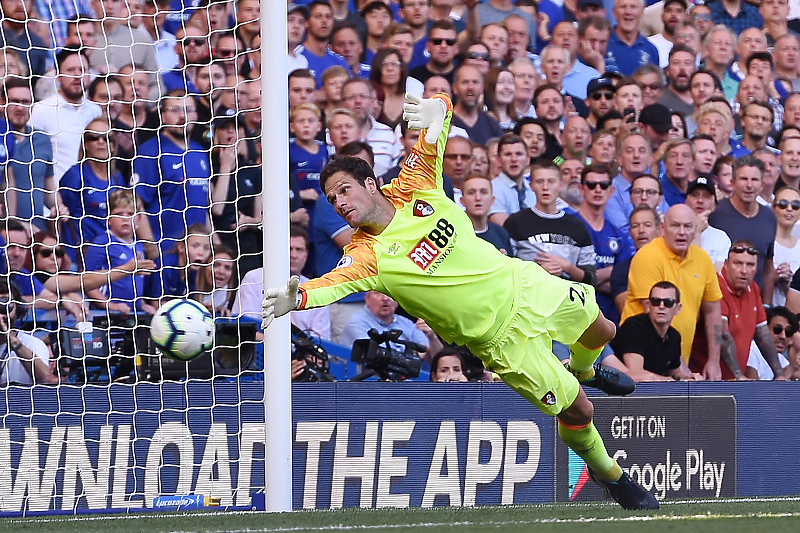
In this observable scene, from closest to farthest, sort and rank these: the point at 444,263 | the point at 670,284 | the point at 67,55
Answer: the point at 444,263, the point at 67,55, the point at 670,284

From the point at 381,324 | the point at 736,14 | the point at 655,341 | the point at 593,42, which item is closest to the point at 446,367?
the point at 381,324

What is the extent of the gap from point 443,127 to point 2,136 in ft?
12.6

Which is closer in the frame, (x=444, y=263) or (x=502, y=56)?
(x=444, y=263)

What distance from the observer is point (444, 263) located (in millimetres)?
5391

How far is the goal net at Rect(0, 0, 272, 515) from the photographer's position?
7.08 m

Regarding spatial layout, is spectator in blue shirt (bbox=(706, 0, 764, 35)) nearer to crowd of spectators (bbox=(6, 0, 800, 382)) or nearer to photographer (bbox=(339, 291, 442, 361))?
crowd of spectators (bbox=(6, 0, 800, 382))

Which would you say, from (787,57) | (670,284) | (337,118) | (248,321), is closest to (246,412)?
(248,321)

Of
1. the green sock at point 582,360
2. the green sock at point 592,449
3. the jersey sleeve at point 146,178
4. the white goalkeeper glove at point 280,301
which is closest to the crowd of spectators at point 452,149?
the jersey sleeve at point 146,178

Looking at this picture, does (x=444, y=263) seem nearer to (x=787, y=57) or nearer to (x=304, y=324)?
(x=304, y=324)

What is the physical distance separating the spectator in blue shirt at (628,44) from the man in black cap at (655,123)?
1.25ft

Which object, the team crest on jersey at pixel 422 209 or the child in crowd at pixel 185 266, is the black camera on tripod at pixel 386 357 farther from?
the team crest on jersey at pixel 422 209

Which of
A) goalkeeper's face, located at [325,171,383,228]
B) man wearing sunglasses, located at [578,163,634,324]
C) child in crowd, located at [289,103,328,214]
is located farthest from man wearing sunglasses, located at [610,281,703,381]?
goalkeeper's face, located at [325,171,383,228]

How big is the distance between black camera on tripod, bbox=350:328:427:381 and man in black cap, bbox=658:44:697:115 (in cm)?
327

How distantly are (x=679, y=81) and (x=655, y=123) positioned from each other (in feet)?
1.55
